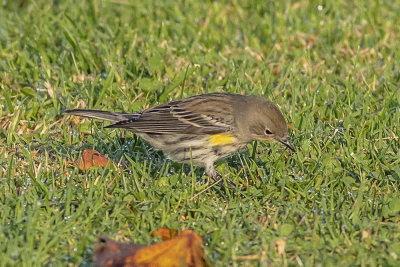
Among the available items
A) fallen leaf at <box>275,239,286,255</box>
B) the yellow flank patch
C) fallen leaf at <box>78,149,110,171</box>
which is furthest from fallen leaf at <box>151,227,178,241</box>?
the yellow flank patch

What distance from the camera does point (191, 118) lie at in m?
6.91

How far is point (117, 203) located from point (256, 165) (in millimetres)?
1531

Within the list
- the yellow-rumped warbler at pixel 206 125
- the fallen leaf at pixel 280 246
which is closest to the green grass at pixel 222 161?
the fallen leaf at pixel 280 246

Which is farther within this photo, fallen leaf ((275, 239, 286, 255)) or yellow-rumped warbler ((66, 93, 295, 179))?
yellow-rumped warbler ((66, 93, 295, 179))

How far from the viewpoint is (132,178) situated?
21.0 ft

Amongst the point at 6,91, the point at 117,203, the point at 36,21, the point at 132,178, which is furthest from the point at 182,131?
the point at 36,21

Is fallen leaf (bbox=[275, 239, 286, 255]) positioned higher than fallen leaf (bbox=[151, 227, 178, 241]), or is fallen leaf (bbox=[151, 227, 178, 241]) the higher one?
fallen leaf (bbox=[275, 239, 286, 255])

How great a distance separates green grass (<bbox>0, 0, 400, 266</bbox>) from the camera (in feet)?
17.9

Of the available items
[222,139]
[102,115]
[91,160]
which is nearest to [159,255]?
[91,160]

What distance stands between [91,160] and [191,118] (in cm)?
103

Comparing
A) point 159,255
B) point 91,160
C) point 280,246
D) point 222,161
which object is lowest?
point 222,161

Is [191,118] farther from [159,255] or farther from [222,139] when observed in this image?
[159,255]

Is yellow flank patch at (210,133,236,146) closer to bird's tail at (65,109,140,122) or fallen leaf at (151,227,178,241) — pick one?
bird's tail at (65,109,140,122)

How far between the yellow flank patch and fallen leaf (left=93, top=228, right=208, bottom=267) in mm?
1881
